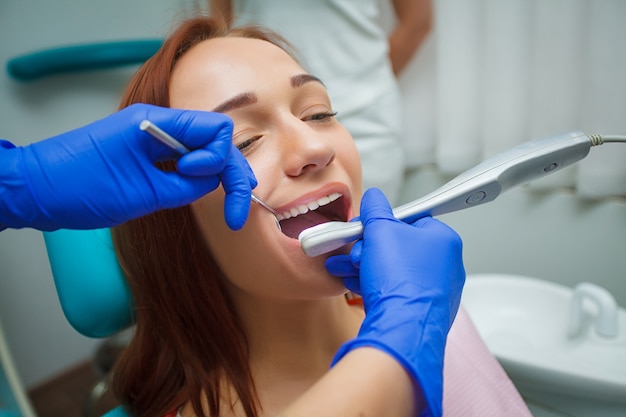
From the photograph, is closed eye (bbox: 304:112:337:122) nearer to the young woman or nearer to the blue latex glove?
the young woman

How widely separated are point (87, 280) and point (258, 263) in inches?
14.5

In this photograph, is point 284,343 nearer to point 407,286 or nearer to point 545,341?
point 407,286

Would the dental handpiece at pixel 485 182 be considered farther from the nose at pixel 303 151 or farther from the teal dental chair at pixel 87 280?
the teal dental chair at pixel 87 280

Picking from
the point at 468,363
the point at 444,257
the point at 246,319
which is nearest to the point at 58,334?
the point at 246,319

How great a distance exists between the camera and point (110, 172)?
0.56 meters

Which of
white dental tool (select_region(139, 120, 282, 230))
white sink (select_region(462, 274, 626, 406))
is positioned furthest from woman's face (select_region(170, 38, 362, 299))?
white sink (select_region(462, 274, 626, 406))

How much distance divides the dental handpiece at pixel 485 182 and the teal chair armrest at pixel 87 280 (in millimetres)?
434

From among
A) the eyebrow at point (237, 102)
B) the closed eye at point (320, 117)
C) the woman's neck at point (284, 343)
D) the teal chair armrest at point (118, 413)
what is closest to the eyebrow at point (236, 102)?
the eyebrow at point (237, 102)

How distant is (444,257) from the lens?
0.58 meters

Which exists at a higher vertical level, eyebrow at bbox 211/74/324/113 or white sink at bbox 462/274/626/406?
eyebrow at bbox 211/74/324/113

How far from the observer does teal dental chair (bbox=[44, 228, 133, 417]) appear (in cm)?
83

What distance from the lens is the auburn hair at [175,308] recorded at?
2.49 ft

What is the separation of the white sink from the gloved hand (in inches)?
21.1

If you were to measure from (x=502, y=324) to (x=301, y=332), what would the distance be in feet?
2.24
